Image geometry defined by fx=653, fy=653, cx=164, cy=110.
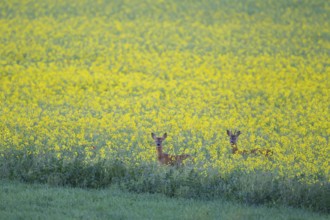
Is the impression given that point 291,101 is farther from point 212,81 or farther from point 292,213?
point 292,213

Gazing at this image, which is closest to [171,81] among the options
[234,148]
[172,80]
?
[172,80]

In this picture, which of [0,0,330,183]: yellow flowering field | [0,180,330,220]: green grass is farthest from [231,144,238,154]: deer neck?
[0,180,330,220]: green grass

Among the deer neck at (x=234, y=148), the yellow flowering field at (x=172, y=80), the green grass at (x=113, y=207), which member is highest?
the yellow flowering field at (x=172, y=80)

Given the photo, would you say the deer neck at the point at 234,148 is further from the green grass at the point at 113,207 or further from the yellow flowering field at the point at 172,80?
the green grass at the point at 113,207

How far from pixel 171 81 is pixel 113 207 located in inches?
609

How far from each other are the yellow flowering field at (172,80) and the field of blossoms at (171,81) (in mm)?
56

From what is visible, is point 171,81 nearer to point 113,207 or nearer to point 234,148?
point 234,148

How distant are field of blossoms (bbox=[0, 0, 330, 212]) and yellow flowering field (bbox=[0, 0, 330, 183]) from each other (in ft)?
0.18

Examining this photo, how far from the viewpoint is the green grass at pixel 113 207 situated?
31.0 ft

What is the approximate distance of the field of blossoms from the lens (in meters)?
14.2

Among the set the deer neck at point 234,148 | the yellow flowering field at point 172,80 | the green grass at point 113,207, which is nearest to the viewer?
the green grass at point 113,207

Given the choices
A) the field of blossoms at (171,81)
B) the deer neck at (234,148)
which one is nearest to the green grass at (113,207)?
the field of blossoms at (171,81)

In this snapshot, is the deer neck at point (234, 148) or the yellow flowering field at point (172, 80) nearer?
A: the deer neck at point (234, 148)

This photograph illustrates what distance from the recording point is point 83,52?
30344 millimetres
